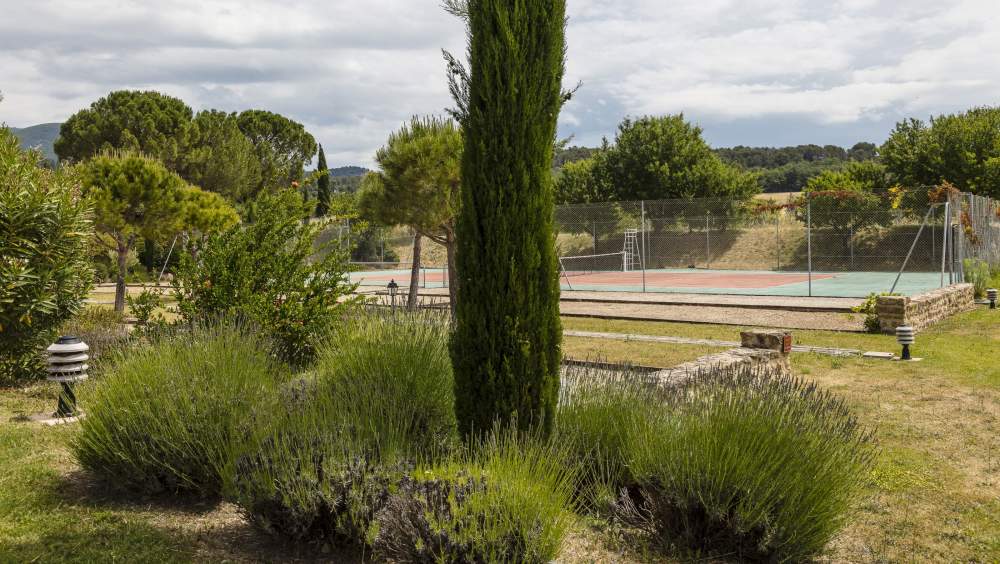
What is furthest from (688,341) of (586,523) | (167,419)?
(167,419)

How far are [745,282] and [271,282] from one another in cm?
2274

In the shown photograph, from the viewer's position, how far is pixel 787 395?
4258mm

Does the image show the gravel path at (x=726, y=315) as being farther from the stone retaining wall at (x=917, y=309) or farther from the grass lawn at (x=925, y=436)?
the grass lawn at (x=925, y=436)

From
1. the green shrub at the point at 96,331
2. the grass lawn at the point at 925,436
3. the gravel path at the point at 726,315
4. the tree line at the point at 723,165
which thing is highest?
the tree line at the point at 723,165

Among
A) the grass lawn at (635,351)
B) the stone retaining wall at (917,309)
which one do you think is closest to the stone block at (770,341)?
the grass lawn at (635,351)

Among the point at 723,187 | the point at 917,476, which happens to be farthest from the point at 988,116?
the point at 917,476

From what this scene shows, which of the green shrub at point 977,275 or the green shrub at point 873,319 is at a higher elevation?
the green shrub at point 977,275

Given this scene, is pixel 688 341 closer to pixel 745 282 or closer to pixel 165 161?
pixel 745 282

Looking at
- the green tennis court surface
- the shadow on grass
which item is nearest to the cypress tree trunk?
the shadow on grass

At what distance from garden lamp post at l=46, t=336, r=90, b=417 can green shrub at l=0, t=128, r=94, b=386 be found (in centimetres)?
169

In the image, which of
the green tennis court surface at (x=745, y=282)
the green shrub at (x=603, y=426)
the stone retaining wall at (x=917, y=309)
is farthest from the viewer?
the green tennis court surface at (x=745, y=282)

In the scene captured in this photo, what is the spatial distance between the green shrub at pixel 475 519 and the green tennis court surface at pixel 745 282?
63.3 ft

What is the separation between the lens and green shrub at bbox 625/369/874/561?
11.9 feet

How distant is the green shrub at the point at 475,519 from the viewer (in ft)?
9.84
